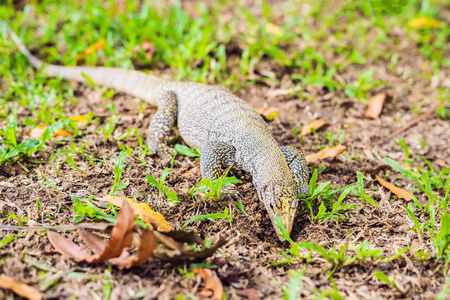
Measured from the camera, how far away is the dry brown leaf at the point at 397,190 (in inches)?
196

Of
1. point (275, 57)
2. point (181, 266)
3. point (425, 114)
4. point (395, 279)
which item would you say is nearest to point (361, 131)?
point (425, 114)

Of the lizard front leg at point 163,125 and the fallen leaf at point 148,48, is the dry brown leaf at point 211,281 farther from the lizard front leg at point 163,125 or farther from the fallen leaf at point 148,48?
the fallen leaf at point 148,48

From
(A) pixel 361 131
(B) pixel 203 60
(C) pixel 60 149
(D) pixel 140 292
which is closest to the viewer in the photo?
(D) pixel 140 292

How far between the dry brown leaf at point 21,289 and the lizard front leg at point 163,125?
258 cm

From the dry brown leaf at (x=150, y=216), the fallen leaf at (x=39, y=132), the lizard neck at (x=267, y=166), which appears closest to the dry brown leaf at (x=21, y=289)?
the dry brown leaf at (x=150, y=216)

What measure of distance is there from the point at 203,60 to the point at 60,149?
3469mm

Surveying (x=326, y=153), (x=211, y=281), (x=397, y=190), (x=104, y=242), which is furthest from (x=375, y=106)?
(x=104, y=242)

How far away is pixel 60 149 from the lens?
5348 mm

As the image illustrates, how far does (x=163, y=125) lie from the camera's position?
5922mm

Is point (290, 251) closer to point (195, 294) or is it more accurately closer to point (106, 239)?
point (195, 294)

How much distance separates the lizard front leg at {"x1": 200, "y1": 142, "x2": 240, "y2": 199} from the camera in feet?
15.8

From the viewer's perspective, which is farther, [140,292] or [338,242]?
[338,242]

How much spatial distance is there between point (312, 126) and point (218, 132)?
1.78 meters

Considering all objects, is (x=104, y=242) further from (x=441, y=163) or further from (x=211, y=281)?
(x=441, y=163)
